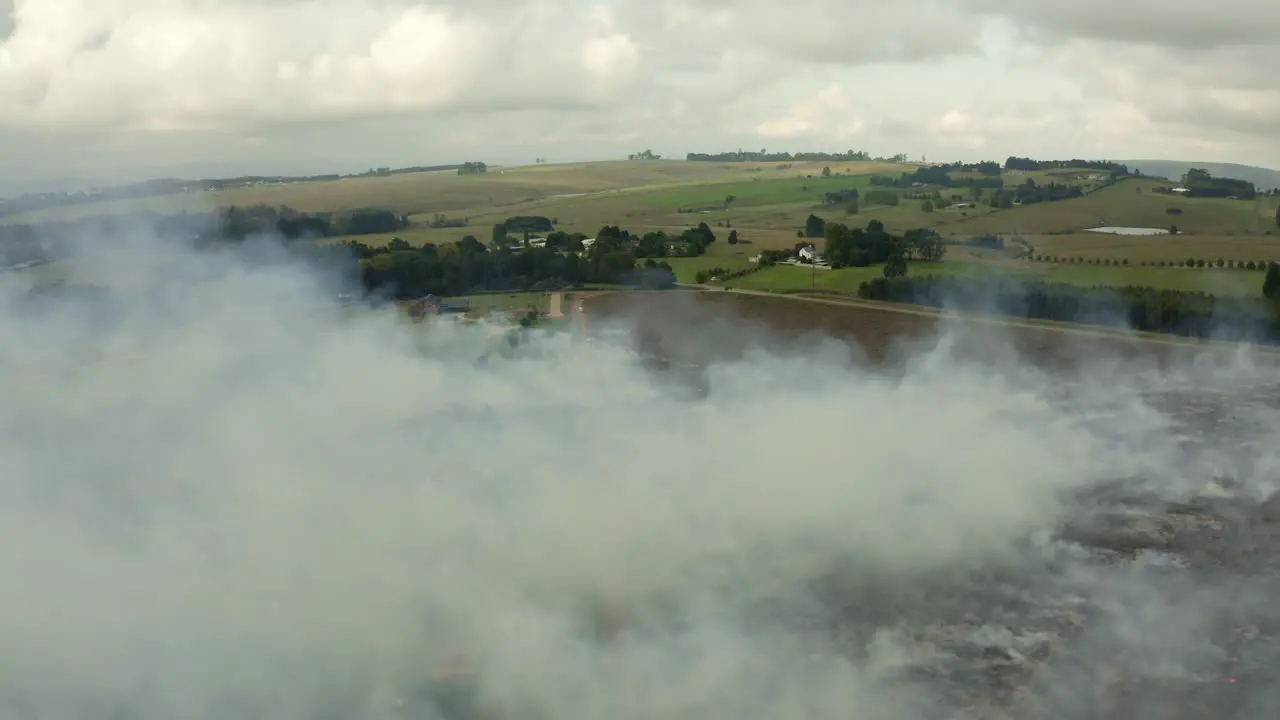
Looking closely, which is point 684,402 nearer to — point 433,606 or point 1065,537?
point 1065,537

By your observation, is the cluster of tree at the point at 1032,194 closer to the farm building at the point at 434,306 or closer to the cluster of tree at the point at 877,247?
the cluster of tree at the point at 877,247

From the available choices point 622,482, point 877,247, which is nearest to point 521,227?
point 877,247

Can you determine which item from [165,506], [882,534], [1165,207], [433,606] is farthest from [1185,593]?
[1165,207]

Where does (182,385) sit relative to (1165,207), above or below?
below

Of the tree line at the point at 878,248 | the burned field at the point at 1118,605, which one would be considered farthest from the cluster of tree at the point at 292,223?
Answer: the tree line at the point at 878,248

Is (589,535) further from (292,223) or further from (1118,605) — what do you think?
(292,223)

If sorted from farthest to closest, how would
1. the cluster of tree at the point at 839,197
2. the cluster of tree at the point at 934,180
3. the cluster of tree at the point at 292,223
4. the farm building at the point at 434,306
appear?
the cluster of tree at the point at 934,180 < the cluster of tree at the point at 839,197 < the farm building at the point at 434,306 < the cluster of tree at the point at 292,223
